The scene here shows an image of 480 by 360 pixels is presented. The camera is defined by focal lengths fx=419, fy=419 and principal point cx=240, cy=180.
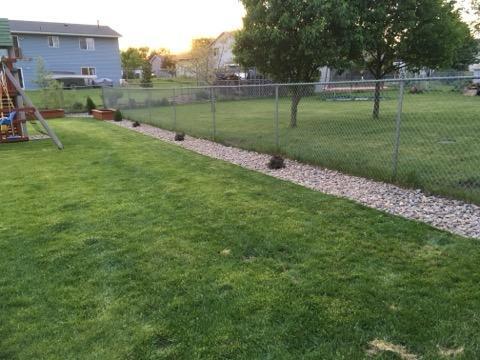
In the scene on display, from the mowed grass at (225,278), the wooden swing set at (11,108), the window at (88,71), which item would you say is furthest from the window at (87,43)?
the mowed grass at (225,278)

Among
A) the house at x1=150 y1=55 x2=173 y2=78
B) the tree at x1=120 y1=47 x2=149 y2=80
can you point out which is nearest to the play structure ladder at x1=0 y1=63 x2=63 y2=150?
the tree at x1=120 y1=47 x2=149 y2=80

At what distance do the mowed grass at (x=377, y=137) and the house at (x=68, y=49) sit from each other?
2808cm

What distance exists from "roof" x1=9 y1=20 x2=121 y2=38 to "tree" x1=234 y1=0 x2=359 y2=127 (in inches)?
1258

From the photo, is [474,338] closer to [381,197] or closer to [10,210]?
[381,197]

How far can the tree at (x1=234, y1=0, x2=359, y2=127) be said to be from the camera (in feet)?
38.5

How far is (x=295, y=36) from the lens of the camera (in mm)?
12539

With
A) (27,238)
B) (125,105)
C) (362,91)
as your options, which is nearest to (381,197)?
(362,91)

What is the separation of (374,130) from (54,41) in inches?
1444

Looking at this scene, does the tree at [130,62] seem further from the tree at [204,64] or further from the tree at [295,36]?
the tree at [295,36]

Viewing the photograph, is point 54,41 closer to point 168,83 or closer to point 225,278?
point 168,83

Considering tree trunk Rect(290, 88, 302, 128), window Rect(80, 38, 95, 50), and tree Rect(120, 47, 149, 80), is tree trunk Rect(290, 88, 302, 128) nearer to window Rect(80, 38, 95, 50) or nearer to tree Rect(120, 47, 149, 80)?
window Rect(80, 38, 95, 50)

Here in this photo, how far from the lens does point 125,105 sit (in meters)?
21.0

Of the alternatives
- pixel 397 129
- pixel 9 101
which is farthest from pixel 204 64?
pixel 397 129

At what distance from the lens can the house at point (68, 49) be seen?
123ft
